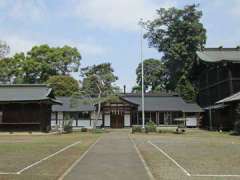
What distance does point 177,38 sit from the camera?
5559cm

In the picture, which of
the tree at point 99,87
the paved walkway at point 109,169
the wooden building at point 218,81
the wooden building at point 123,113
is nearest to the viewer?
the paved walkway at point 109,169

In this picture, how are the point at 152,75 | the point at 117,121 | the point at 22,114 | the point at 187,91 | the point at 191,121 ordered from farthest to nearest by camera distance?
1. the point at 152,75
2. the point at 187,91
3. the point at 191,121
4. the point at 117,121
5. the point at 22,114

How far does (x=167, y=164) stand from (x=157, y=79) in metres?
53.1

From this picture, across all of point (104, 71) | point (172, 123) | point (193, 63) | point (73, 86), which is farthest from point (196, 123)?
point (73, 86)

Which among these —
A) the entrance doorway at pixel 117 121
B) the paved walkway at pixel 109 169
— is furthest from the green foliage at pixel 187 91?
the paved walkway at pixel 109 169

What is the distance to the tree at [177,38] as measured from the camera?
53.5m

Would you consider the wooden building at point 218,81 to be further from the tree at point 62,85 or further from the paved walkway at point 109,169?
the paved walkway at point 109,169

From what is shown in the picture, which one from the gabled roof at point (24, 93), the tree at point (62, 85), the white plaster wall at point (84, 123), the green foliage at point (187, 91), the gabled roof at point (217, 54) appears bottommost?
the white plaster wall at point (84, 123)

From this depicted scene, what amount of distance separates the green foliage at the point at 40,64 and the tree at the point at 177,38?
17.1 m

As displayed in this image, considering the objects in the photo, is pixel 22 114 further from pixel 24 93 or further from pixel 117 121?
pixel 117 121

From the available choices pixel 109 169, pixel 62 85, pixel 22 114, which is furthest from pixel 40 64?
pixel 109 169

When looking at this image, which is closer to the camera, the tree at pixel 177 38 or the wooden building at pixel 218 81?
the wooden building at pixel 218 81

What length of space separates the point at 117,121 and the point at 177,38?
16798 mm

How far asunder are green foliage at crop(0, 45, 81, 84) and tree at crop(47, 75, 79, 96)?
4781 mm
